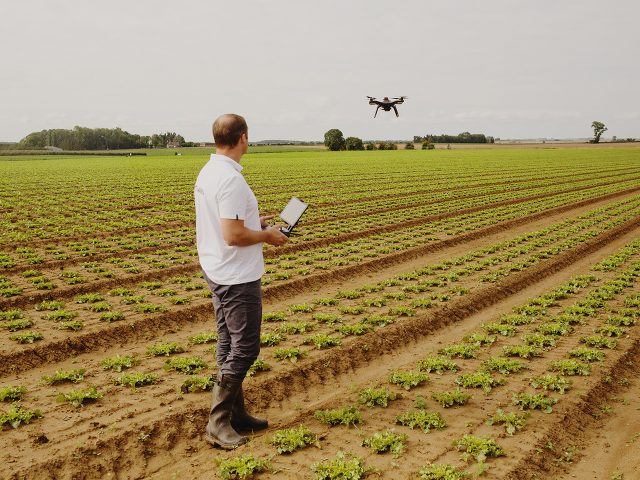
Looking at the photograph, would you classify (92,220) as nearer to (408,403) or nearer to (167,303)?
(167,303)

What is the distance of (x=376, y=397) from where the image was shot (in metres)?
6.32

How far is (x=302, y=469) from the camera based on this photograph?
489 centimetres

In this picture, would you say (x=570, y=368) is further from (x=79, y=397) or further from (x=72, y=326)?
(x=72, y=326)

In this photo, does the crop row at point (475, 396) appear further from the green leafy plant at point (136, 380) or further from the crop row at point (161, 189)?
the crop row at point (161, 189)

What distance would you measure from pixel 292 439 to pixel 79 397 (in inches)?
102

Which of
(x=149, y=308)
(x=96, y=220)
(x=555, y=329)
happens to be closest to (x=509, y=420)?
(x=555, y=329)

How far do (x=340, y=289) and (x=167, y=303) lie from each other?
11.7 feet

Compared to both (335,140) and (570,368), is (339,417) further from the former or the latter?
(335,140)

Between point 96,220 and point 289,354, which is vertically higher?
point 96,220

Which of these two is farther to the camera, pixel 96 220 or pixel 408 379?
pixel 96 220

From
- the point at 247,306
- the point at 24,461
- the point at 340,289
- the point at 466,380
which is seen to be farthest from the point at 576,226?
the point at 24,461

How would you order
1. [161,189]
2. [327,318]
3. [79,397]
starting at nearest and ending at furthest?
1. [79,397]
2. [327,318]
3. [161,189]

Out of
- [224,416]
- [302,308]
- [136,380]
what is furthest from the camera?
[302,308]

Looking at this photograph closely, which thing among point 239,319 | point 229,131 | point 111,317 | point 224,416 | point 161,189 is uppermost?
point 229,131
